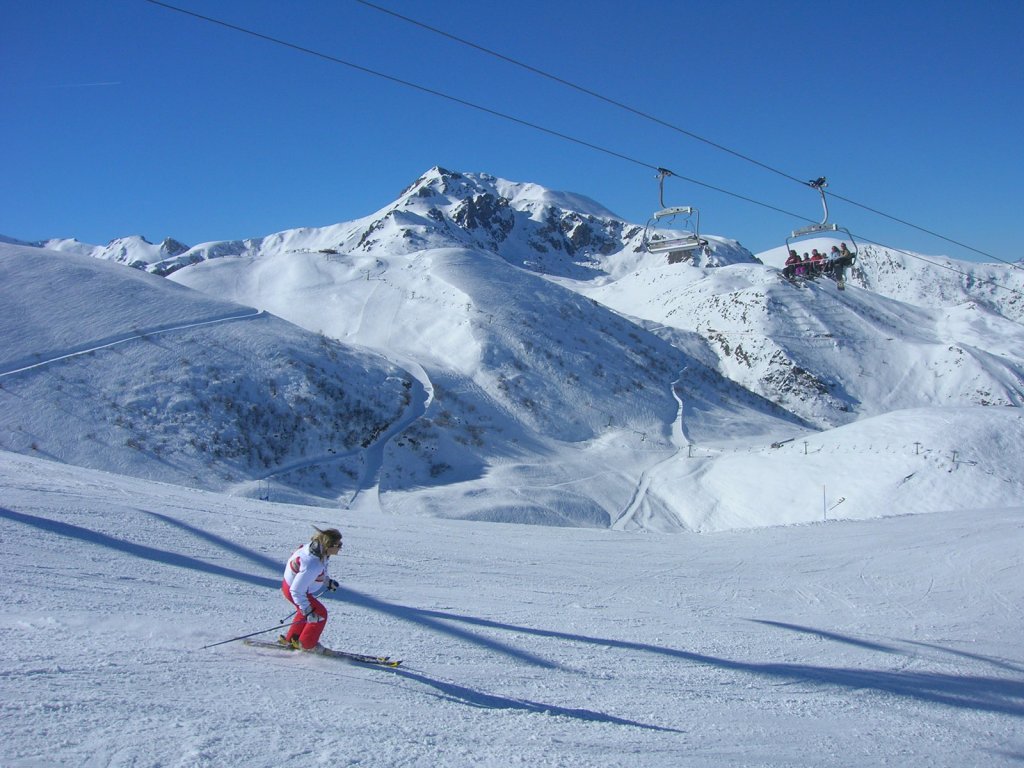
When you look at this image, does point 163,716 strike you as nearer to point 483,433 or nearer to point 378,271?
point 483,433

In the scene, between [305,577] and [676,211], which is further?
[676,211]

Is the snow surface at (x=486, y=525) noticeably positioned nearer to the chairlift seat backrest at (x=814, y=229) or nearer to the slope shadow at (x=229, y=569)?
the slope shadow at (x=229, y=569)

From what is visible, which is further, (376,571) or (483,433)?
(483,433)

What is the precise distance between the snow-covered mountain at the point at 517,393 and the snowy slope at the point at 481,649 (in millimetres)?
10544

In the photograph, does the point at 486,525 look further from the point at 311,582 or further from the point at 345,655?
the point at 311,582

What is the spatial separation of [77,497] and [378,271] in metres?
45.5

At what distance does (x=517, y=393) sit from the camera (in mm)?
39594

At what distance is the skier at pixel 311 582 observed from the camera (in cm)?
716

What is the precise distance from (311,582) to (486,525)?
12.1 m

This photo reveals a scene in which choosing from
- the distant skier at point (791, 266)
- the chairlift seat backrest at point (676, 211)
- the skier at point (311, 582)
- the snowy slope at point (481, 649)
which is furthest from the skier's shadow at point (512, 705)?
the distant skier at point (791, 266)

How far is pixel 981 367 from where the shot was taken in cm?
5888

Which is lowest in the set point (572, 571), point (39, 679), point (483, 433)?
point (39, 679)

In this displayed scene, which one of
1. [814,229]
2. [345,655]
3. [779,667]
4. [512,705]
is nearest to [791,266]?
[814,229]

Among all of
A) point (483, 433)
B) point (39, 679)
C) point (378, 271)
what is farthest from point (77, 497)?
point (378, 271)
